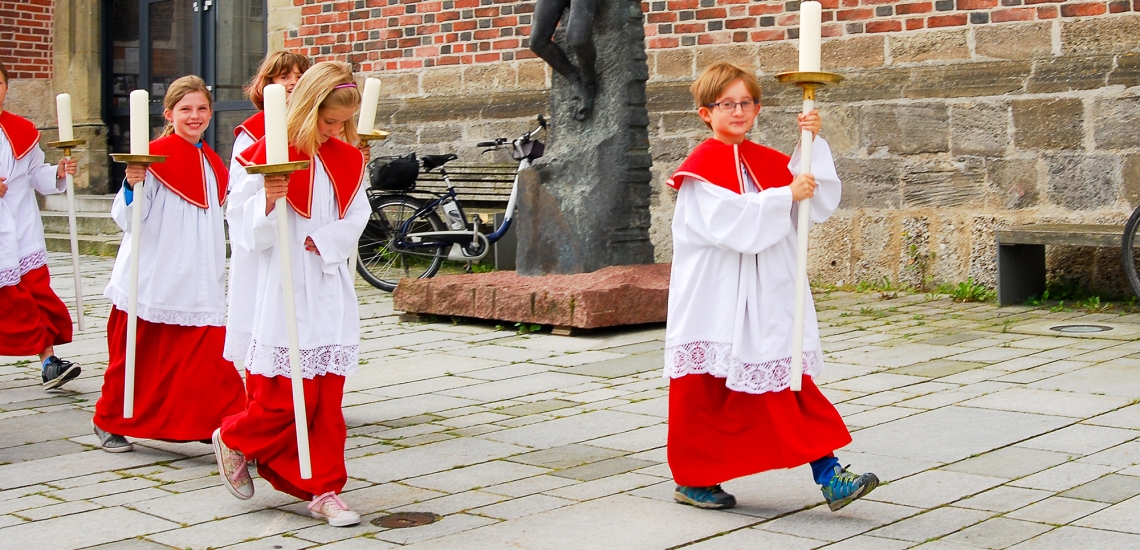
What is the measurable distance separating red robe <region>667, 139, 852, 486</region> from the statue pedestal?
3.90m

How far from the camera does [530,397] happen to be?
5836 millimetres

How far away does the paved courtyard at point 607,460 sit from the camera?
12.3ft

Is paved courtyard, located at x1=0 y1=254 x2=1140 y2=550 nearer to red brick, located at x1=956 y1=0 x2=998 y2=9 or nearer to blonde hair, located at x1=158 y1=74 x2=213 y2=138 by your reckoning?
blonde hair, located at x1=158 y1=74 x2=213 y2=138

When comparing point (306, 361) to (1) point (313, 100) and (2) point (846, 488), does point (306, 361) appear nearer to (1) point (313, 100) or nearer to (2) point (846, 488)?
(1) point (313, 100)

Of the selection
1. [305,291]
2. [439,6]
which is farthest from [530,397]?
[439,6]

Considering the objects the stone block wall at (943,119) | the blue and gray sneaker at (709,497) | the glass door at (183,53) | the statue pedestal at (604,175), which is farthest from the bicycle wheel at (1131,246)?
the glass door at (183,53)

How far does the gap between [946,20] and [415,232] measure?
417 cm

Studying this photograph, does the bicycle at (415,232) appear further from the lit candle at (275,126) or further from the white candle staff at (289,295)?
the lit candle at (275,126)

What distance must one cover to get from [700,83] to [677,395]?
0.95 metres

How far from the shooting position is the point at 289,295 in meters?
3.87

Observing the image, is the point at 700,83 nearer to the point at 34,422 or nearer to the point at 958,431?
the point at 958,431

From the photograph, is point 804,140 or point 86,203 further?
point 86,203

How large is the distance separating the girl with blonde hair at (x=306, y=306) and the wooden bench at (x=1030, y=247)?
5.12 m

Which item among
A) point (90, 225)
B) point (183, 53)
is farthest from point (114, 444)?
point (183, 53)
